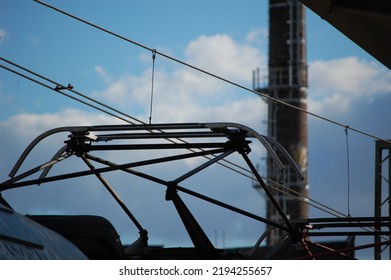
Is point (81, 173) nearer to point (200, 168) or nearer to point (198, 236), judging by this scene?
point (200, 168)

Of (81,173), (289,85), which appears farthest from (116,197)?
(289,85)

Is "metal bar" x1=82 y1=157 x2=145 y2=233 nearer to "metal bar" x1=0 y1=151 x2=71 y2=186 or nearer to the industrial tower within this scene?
"metal bar" x1=0 y1=151 x2=71 y2=186

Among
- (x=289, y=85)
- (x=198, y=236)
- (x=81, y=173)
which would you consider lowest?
(x=198, y=236)

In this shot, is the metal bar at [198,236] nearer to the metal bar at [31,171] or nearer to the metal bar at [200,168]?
the metal bar at [200,168]

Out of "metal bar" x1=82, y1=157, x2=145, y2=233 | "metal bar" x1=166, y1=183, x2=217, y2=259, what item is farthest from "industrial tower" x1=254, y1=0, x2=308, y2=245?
Result: "metal bar" x1=166, y1=183, x2=217, y2=259

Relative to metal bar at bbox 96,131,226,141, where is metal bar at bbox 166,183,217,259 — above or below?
below

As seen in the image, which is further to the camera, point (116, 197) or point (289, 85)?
point (289, 85)

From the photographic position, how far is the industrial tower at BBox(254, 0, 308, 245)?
46812mm

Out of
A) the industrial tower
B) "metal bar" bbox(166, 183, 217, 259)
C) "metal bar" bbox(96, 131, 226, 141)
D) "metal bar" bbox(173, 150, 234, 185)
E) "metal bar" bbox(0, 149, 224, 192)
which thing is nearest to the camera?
"metal bar" bbox(173, 150, 234, 185)

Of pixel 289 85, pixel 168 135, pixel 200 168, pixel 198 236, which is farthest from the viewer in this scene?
pixel 289 85

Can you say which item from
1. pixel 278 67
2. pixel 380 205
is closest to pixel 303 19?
pixel 278 67

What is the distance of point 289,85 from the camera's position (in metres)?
47.3

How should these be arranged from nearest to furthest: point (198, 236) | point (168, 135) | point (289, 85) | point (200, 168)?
point (198, 236) → point (200, 168) → point (168, 135) → point (289, 85)

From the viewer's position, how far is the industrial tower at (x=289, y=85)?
46812mm
